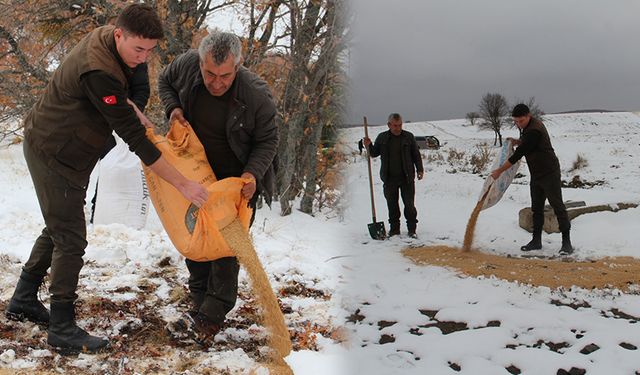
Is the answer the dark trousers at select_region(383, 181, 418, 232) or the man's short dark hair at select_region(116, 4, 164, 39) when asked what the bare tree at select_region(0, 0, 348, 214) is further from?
the man's short dark hair at select_region(116, 4, 164, 39)

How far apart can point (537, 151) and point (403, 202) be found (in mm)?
854

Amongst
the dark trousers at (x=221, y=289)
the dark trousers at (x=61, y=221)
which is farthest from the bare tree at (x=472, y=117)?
the dark trousers at (x=61, y=221)

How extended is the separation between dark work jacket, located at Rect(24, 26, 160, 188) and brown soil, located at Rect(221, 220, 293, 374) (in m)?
0.37

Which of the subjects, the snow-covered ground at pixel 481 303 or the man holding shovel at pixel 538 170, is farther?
the man holding shovel at pixel 538 170

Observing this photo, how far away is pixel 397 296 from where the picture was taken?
160 cm

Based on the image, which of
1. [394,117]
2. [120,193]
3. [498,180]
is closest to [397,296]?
[394,117]

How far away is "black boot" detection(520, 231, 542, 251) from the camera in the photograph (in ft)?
10.5

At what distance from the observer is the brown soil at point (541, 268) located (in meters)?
2.22

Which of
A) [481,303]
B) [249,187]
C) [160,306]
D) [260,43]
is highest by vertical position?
[260,43]

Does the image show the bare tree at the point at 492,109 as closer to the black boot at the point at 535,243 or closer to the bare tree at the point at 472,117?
the bare tree at the point at 472,117

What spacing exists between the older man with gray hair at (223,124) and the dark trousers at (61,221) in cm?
43

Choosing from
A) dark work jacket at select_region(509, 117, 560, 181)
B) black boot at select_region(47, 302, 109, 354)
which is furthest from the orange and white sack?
dark work jacket at select_region(509, 117, 560, 181)

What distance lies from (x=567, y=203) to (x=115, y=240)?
2.78 metres

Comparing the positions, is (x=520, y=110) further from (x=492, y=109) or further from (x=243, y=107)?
(x=243, y=107)
